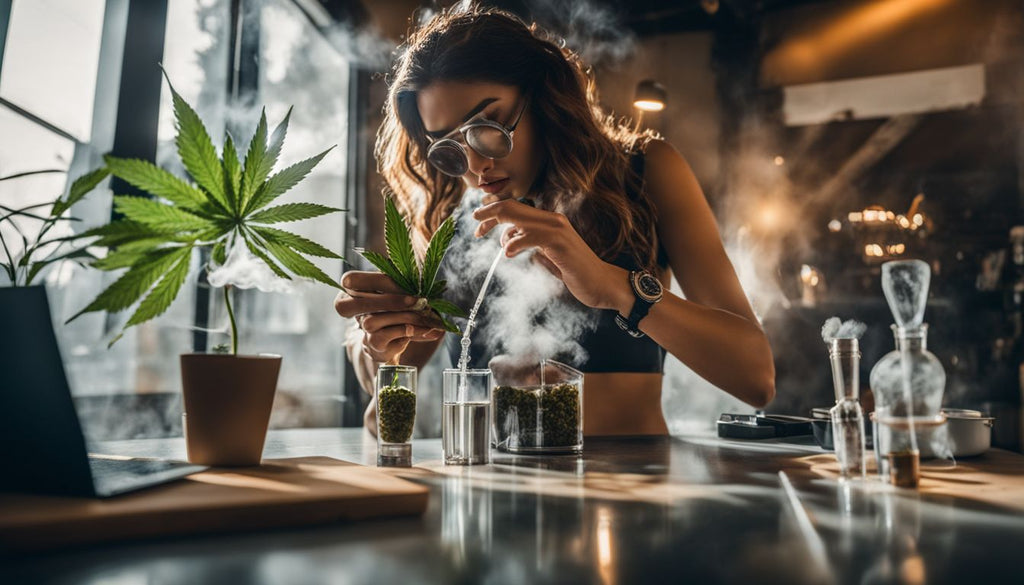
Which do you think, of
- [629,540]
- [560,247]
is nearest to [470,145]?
[560,247]

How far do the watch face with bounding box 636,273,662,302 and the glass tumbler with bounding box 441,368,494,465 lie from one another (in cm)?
55

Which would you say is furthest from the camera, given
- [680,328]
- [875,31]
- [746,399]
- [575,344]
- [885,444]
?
[875,31]

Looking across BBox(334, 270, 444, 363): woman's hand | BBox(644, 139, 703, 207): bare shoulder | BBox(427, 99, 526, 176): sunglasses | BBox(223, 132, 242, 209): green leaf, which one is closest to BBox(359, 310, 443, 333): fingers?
BBox(334, 270, 444, 363): woman's hand

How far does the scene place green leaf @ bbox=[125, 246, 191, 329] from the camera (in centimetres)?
89

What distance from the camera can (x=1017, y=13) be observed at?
5434mm

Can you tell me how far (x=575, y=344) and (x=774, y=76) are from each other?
4854mm

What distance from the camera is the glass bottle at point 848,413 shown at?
3.32ft

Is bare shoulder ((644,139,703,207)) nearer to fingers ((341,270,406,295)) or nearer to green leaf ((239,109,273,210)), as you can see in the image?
fingers ((341,270,406,295))

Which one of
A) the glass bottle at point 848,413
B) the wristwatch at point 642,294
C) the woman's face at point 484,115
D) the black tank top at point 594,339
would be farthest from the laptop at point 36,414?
the black tank top at point 594,339

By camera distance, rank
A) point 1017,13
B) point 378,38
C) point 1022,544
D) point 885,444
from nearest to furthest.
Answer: point 1022,544 → point 885,444 → point 378,38 → point 1017,13

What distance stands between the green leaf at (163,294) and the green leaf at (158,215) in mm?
31

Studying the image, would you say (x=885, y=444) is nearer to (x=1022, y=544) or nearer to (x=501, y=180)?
(x=1022, y=544)

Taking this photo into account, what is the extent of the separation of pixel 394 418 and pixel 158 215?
1.52 feet

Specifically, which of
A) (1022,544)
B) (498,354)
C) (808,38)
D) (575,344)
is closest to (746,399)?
(575,344)
